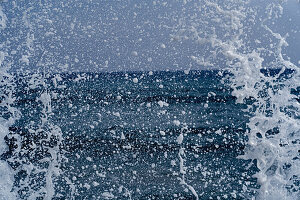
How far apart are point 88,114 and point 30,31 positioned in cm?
73

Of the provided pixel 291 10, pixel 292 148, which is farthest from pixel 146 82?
pixel 291 10

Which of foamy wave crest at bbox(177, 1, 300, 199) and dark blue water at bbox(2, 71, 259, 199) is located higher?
foamy wave crest at bbox(177, 1, 300, 199)

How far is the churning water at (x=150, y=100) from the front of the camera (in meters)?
1.05

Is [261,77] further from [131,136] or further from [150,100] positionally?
[131,136]

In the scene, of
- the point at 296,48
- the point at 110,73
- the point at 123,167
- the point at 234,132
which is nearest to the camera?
the point at 123,167

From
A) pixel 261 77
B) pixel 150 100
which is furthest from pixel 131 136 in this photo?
pixel 261 77

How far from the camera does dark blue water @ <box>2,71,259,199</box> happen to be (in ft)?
3.38

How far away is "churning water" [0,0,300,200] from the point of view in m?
1.05

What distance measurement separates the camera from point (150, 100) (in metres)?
1.36

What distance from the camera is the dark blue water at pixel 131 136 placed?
1.03 m

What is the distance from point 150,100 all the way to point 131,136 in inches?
9.3

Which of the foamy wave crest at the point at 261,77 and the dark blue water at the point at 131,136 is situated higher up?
the foamy wave crest at the point at 261,77

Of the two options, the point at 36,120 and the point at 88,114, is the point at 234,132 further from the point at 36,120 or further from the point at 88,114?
the point at 36,120

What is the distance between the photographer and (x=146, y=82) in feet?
4.75
